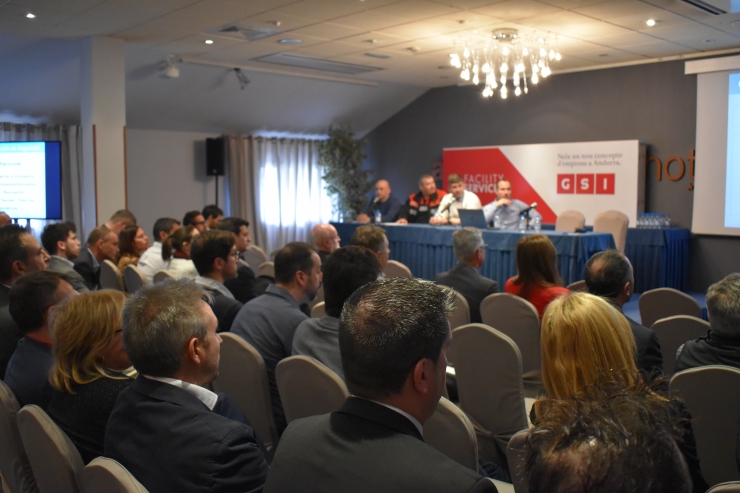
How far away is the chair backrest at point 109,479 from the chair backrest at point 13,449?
873mm

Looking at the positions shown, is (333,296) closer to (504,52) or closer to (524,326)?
(524,326)

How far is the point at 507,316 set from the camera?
3.81 m

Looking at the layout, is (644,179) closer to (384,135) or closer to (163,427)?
(384,135)

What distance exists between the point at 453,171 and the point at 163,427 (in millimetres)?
10155

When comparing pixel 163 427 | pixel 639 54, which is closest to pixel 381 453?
pixel 163 427

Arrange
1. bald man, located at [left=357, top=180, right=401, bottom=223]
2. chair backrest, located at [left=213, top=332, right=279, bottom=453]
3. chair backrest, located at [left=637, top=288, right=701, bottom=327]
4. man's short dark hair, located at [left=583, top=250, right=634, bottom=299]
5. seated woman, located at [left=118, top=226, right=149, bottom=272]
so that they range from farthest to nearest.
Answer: bald man, located at [left=357, top=180, right=401, bottom=223] < seated woman, located at [left=118, top=226, right=149, bottom=272] < chair backrest, located at [left=637, top=288, right=701, bottom=327] < man's short dark hair, located at [left=583, top=250, right=634, bottom=299] < chair backrest, located at [left=213, top=332, right=279, bottom=453]

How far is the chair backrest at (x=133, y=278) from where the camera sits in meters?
5.07

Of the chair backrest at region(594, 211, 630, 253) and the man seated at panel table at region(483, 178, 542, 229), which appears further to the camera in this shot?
the man seated at panel table at region(483, 178, 542, 229)

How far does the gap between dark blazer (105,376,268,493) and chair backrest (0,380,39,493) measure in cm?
63

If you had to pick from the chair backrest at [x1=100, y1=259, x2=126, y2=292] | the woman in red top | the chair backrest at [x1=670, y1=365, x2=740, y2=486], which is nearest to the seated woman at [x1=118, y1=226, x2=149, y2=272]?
the chair backrest at [x1=100, y1=259, x2=126, y2=292]

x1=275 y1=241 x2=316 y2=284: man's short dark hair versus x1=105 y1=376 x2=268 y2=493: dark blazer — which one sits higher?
x1=275 y1=241 x2=316 y2=284: man's short dark hair

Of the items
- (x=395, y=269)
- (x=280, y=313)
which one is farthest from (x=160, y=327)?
(x=395, y=269)

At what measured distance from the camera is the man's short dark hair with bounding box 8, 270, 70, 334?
2.52 meters

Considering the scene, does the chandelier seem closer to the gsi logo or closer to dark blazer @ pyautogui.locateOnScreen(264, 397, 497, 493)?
the gsi logo
